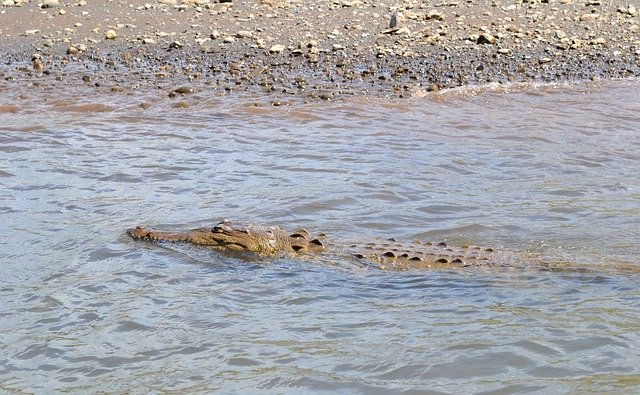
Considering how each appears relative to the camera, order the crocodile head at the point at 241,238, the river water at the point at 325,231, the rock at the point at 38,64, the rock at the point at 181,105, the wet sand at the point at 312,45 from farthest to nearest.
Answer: the rock at the point at 38,64 → the wet sand at the point at 312,45 → the rock at the point at 181,105 → the crocodile head at the point at 241,238 → the river water at the point at 325,231

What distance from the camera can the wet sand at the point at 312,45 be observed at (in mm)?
11430

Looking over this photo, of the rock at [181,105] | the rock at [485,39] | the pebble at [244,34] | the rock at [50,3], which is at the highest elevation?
the rock at [50,3]

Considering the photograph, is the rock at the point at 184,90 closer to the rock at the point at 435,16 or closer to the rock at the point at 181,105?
the rock at the point at 181,105

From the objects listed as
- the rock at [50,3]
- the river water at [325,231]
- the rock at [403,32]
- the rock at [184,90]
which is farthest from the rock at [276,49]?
the rock at [50,3]

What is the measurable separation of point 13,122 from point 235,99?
7.88 feet

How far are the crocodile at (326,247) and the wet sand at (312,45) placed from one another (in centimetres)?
465

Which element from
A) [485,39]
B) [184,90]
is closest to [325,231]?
[184,90]

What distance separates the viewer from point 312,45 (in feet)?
41.4

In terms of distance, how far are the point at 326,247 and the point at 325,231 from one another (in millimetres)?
746

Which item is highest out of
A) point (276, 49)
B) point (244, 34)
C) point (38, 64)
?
point (244, 34)

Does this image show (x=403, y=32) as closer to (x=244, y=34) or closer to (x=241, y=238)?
(x=244, y=34)

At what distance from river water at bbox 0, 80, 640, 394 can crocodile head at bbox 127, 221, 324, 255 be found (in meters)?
0.11

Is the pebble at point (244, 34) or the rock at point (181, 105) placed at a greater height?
the pebble at point (244, 34)

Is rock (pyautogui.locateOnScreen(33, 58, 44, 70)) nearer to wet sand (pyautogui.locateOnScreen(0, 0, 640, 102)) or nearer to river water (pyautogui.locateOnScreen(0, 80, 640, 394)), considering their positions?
wet sand (pyautogui.locateOnScreen(0, 0, 640, 102))
